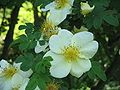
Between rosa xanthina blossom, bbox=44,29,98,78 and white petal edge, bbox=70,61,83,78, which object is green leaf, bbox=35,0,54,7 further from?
white petal edge, bbox=70,61,83,78

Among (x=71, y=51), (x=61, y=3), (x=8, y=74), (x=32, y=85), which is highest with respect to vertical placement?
(x=61, y=3)

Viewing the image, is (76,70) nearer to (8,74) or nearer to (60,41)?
(60,41)

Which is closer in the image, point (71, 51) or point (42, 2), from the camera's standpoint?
point (71, 51)

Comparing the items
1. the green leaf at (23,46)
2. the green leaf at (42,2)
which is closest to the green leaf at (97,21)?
the green leaf at (42,2)

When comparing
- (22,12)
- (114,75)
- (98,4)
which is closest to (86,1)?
(98,4)

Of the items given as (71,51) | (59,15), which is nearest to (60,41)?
(71,51)

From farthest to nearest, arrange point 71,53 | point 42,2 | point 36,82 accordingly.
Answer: point 42,2 → point 71,53 → point 36,82

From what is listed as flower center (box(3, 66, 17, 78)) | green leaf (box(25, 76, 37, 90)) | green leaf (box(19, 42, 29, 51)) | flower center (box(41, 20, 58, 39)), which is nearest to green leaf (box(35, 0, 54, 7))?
flower center (box(41, 20, 58, 39))

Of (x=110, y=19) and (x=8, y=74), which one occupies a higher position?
(x=110, y=19)
